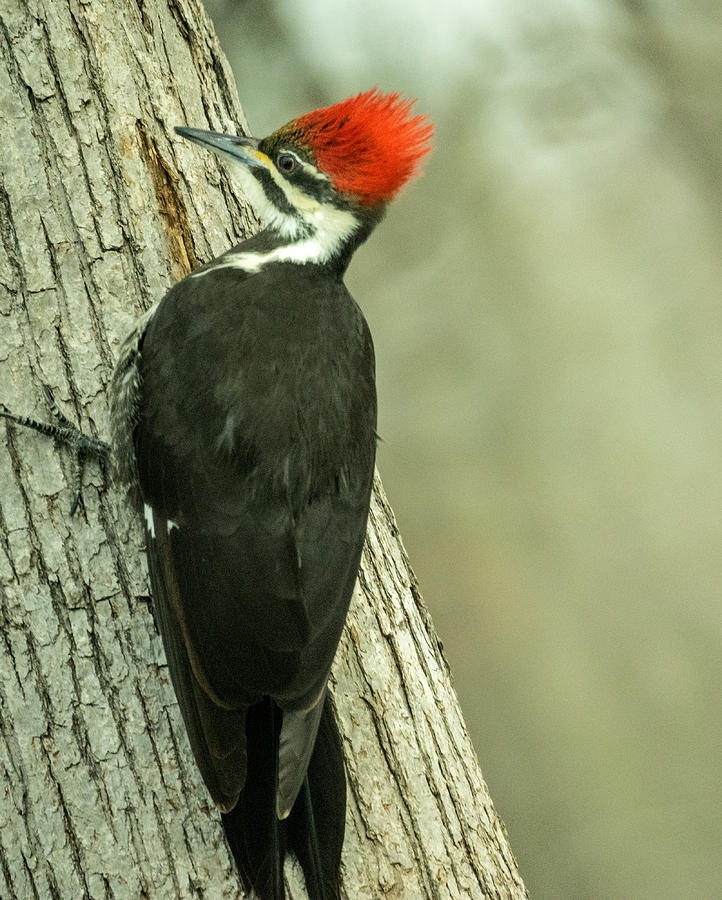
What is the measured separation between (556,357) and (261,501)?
3575mm

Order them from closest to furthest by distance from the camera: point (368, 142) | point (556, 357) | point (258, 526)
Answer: point (258, 526) → point (368, 142) → point (556, 357)

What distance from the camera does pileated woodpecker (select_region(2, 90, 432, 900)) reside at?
5.86 feet

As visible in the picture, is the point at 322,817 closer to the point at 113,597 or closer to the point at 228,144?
the point at 113,597

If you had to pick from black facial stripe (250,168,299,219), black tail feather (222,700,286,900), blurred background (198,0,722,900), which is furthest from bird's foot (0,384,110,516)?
blurred background (198,0,722,900)

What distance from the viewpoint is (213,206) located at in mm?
2385

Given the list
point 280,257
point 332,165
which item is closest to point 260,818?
point 280,257

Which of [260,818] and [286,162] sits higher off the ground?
[286,162]

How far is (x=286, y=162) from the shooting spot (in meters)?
2.39

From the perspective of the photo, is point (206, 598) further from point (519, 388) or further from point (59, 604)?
point (519, 388)

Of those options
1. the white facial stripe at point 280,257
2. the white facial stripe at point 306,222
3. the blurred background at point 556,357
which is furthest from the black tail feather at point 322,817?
the blurred background at point 556,357

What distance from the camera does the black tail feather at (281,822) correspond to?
1735 mm

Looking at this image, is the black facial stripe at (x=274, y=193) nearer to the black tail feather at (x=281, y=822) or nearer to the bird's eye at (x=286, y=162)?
the bird's eye at (x=286, y=162)

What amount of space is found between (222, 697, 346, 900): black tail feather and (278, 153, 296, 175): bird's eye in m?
1.28

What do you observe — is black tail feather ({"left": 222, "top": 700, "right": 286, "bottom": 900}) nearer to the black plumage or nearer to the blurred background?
the black plumage
